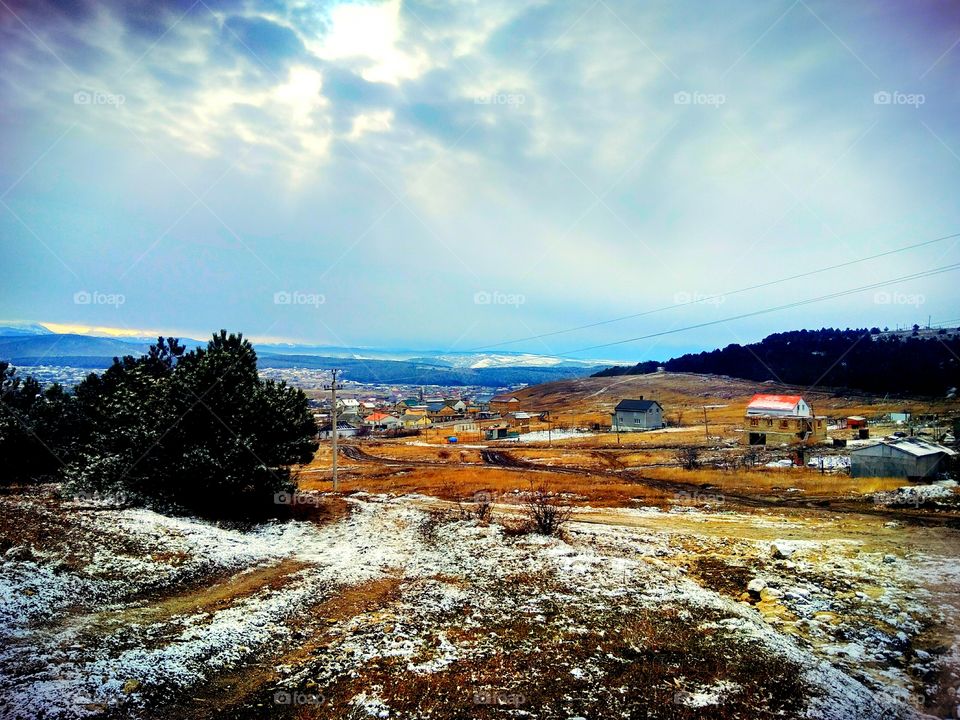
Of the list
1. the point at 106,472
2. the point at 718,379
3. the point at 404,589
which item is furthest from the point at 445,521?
the point at 718,379

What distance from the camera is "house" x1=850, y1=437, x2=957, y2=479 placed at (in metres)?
33.7

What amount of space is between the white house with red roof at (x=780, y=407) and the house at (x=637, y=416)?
30511 millimetres

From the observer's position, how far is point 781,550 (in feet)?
61.9

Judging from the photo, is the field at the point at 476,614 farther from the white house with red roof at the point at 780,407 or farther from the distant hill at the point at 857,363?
the distant hill at the point at 857,363

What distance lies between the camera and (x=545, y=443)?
84375 mm

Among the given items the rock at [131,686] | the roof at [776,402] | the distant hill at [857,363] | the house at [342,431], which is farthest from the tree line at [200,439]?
the distant hill at [857,363]

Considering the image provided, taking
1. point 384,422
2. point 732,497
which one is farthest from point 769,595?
point 384,422

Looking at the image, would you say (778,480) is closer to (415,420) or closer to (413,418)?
(415,420)

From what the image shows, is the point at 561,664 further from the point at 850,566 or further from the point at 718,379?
the point at 718,379

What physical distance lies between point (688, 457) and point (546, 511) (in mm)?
38545

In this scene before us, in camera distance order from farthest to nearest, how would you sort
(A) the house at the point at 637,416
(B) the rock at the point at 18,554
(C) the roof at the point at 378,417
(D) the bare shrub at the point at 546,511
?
(C) the roof at the point at 378,417 → (A) the house at the point at 637,416 → (D) the bare shrub at the point at 546,511 → (B) the rock at the point at 18,554

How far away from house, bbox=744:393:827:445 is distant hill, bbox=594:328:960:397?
3027 inches

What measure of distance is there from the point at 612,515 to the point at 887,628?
15.7 metres

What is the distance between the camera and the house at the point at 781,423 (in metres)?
64.7
